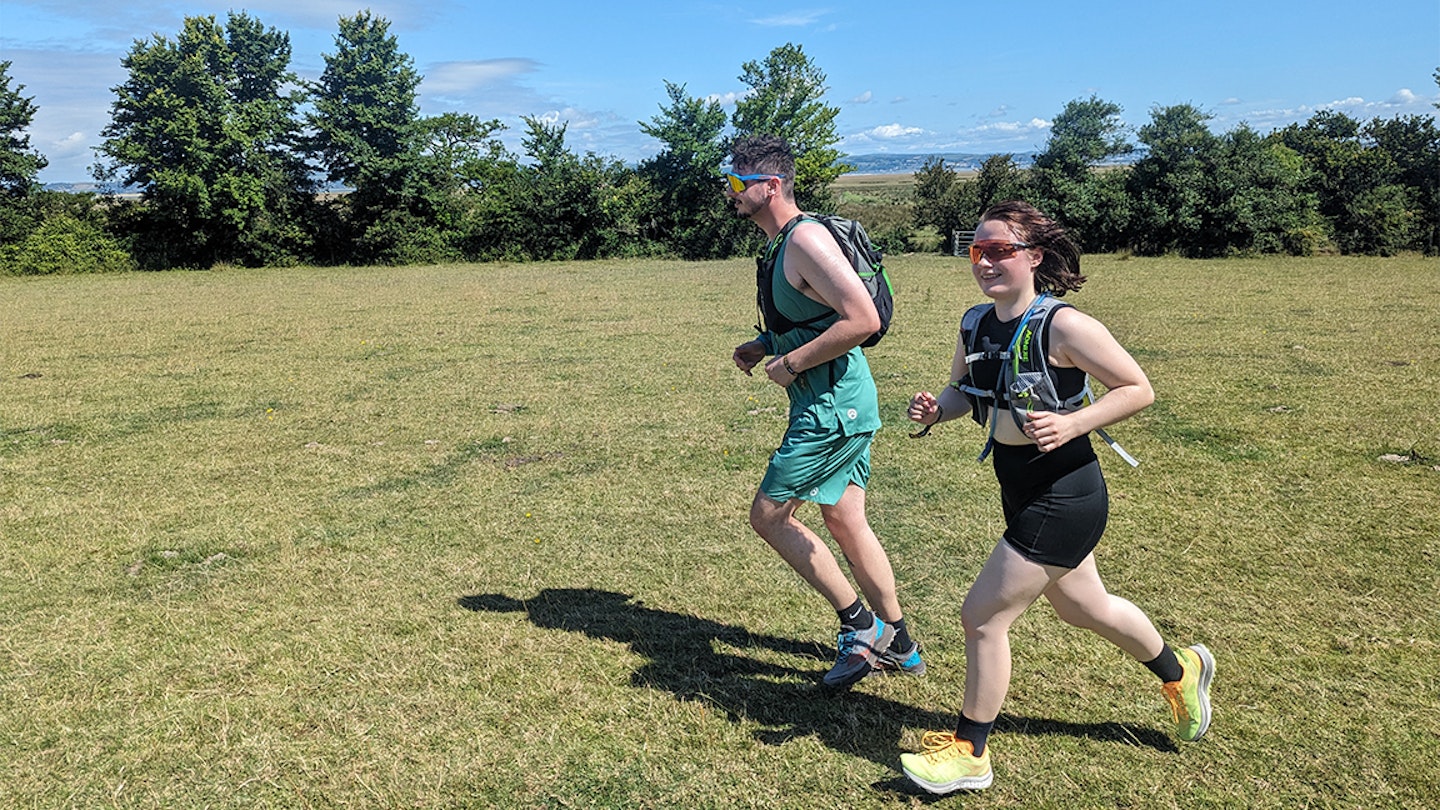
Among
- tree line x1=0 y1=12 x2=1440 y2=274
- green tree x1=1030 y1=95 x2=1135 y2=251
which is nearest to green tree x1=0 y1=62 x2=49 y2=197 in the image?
tree line x1=0 y1=12 x2=1440 y2=274

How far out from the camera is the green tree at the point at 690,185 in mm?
40688

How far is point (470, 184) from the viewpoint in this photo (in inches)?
1623

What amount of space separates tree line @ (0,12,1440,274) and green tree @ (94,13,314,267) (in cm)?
7

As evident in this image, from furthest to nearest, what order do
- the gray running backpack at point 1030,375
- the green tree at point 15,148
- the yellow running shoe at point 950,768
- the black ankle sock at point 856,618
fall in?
the green tree at point 15,148, the black ankle sock at point 856,618, the yellow running shoe at point 950,768, the gray running backpack at point 1030,375

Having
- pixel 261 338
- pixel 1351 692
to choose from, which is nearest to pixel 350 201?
pixel 261 338

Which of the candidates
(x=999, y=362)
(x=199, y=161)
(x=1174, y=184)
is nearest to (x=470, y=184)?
(x=199, y=161)

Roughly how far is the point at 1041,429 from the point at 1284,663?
2.26 meters

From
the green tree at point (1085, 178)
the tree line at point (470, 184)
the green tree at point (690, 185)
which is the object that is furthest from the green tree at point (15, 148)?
the green tree at point (1085, 178)

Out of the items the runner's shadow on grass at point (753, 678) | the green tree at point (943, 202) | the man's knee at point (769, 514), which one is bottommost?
the runner's shadow on grass at point (753, 678)

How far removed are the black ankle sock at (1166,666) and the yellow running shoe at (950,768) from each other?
0.72m

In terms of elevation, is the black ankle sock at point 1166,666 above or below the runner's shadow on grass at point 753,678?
above

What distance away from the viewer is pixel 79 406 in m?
10.2

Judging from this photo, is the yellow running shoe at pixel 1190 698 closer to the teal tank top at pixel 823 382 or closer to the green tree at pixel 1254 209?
the teal tank top at pixel 823 382

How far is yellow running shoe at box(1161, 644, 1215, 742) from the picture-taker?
346 centimetres
